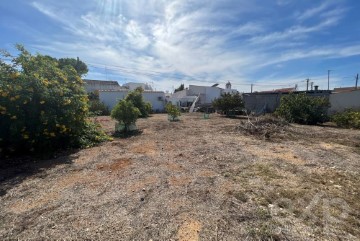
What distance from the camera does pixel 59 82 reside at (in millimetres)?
6750

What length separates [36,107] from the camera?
231 inches

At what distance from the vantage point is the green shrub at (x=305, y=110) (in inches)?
546

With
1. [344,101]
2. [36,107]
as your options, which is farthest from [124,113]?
[344,101]

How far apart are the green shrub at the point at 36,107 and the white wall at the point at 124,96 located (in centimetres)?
1777

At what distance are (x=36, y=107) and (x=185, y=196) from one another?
4.72m

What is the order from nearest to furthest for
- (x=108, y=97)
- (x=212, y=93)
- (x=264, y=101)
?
(x=264, y=101), (x=108, y=97), (x=212, y=93)

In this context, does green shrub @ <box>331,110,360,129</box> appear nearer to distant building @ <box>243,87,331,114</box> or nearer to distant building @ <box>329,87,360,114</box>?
distant building @ <box>329,87,360,114</box>

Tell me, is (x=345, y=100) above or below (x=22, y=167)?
above

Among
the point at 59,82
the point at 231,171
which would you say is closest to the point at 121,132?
the point at 59,82

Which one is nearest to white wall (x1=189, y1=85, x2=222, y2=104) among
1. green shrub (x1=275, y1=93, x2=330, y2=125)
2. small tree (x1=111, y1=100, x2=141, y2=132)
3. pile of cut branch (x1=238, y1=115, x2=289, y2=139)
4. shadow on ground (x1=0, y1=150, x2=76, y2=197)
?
green shrub (x1=275, y1=93, x2=330, y2=125)

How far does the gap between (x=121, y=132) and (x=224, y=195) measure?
736 centimetres

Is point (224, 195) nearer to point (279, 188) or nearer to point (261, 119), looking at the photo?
point (279, 188)

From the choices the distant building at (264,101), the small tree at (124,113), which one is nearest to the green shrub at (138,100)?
the small tree at (124,113)

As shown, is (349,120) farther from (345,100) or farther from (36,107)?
(36,107)
